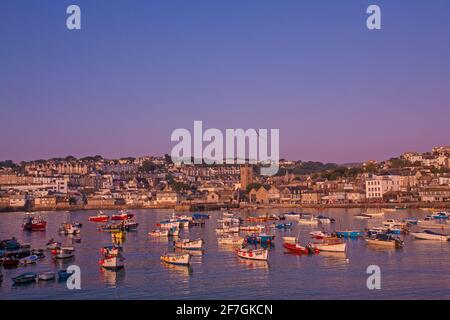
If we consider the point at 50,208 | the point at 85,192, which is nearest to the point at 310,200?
the point at 50,208

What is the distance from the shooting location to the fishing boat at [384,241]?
67.0 ft

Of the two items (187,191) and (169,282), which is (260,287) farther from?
(187,191)

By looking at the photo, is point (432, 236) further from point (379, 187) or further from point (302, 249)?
point (379, 187)

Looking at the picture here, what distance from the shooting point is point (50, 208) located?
65.4m

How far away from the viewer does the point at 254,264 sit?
16859 millimetres

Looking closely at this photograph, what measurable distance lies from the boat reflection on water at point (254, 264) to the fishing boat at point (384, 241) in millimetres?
5347

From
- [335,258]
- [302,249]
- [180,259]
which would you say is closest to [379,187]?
[302,249]

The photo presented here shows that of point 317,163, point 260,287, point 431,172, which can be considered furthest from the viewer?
point 317,163

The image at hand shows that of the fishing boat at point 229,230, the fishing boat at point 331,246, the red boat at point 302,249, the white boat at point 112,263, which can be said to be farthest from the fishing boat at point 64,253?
the fishing boat at point 229,230

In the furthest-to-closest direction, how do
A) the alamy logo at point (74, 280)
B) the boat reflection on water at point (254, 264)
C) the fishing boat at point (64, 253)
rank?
the fishing boat at point (64, 253) → the boat reflection on water at point (254, 264) → the alamy logo at point (74, 280)

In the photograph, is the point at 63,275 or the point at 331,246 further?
the point at 331,246

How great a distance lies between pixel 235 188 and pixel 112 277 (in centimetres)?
5548

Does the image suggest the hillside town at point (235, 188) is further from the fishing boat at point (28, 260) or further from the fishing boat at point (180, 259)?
the fishing boat at point (28, 260)
